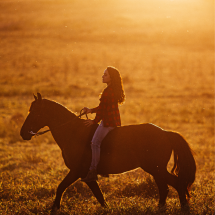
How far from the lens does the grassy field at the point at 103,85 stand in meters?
7.00

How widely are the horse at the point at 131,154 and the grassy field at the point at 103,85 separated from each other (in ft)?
1.09

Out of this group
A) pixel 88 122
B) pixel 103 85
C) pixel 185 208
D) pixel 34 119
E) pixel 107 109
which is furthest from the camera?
pixel 103 85

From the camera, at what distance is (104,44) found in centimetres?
6331

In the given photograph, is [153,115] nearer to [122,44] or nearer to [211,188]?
[211,188]

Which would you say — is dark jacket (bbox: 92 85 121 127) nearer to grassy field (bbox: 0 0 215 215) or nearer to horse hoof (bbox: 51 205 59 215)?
grassy field (bbox: 0 0 215 215)

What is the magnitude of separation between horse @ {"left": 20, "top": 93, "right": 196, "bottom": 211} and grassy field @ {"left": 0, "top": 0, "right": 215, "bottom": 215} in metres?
0.33

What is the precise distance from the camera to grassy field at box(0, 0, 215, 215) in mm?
7000

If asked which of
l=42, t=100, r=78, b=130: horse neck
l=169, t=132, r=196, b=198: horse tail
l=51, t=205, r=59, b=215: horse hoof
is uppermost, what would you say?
l=42, t=100, r=78, b=130: horse neck

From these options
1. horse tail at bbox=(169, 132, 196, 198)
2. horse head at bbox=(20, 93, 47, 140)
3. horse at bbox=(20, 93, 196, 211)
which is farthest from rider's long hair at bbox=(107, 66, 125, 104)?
horse head at bbox=(20, 93, 47, 140)

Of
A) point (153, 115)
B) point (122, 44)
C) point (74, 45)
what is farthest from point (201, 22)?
point (153, 115)

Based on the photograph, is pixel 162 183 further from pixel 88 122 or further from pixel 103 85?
pixel 103 85

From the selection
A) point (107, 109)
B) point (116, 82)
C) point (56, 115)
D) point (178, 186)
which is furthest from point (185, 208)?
point (56, 115)

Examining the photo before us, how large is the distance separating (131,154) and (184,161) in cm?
98

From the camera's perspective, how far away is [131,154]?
557 cm
